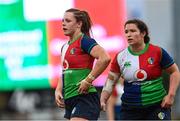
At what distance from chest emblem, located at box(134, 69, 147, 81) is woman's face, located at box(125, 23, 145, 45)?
0.27m

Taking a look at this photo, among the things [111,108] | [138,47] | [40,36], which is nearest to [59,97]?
[138,47]

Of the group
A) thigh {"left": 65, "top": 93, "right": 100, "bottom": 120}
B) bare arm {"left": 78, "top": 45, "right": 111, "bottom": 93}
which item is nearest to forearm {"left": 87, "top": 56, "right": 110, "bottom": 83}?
bare arm {"left": 78, "top": 45, "right": 111, "bottom": 93}

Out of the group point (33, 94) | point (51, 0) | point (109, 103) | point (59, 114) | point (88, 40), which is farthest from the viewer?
point (33, 94)

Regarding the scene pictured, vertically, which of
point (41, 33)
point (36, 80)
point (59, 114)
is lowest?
point (59, 114)

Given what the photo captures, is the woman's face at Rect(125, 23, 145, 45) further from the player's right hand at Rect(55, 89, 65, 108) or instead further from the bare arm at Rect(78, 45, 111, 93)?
the player's right hand at Rect(55, 89, 65, 108)

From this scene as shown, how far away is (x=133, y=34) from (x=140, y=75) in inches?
15.5

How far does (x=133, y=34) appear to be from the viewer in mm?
7559

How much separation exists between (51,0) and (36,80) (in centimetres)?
180

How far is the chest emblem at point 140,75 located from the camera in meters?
7.52

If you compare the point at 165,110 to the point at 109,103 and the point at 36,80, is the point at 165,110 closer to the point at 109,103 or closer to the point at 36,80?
the point at 109,103

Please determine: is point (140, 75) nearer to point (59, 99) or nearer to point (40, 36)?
point (59, 99)

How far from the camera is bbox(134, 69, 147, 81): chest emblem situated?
7516mm

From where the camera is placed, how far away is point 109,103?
412 inches

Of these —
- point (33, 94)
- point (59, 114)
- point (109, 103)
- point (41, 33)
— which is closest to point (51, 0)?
point (41, 33)
